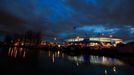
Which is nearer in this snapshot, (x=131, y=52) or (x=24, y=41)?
(x=131, y=52)

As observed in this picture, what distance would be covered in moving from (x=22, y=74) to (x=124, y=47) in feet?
227

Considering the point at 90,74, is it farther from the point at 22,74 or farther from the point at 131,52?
the point at 131,52

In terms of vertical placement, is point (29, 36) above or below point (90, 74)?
above

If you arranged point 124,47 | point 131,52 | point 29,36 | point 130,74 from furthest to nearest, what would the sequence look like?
point 29,36 → point 124,47 → point 131,52 → point 130,74

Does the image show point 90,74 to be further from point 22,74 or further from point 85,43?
point 85,43

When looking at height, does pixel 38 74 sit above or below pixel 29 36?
below

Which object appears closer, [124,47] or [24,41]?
[124,47]

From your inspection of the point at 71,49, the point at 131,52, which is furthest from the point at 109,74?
the point at 71,49

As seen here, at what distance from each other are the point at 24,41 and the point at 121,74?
178394 millimetres

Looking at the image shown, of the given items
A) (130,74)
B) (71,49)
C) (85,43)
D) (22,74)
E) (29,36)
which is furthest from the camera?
(29,36)

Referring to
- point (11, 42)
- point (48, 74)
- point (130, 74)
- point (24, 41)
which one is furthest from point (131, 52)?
point (11, 42)

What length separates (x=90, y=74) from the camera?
71.3 ft

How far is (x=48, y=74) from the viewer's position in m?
19.9

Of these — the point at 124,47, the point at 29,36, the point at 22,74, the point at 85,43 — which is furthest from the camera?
the point at 29,36
